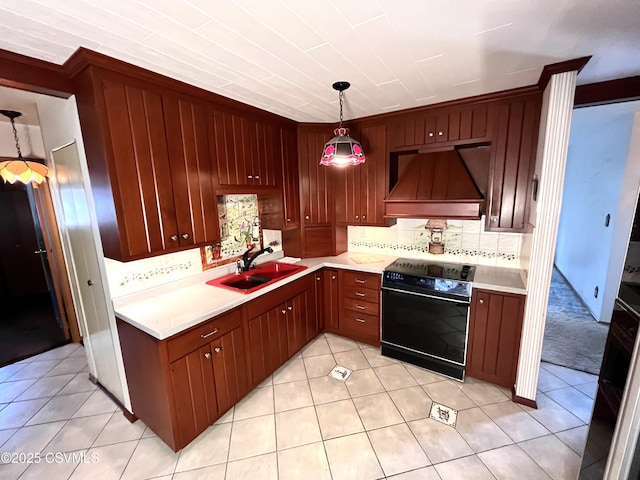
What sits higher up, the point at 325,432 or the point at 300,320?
the point at 300,320

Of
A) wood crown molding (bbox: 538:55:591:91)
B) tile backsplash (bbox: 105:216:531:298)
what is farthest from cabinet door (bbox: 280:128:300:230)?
wood crown molding (bbox: 538:55:591:91)

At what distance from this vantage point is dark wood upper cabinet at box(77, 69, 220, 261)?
152 cm

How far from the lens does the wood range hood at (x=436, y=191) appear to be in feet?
7.86

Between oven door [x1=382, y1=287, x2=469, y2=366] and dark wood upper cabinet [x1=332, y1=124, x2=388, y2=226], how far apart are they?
84cm

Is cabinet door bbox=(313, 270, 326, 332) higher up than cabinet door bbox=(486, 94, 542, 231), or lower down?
lower down

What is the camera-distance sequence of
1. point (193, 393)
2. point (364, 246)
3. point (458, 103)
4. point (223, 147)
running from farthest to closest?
point (364, 246)
point (458, 103)
point (223, 147)
point (193, 393)

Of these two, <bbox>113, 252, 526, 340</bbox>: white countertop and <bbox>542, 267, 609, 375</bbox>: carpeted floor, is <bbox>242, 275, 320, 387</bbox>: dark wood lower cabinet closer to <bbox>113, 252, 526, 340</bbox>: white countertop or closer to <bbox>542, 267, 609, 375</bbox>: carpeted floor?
<bbox>113, 252, 526, 340</bbox>: white countertop

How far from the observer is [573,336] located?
2.93 metres

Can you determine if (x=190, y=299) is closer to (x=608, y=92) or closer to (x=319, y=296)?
(x=319, y=296)

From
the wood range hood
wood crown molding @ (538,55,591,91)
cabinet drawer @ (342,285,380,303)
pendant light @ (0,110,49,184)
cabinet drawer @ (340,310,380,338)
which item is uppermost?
wood crown molding @ (538,55,591,91)

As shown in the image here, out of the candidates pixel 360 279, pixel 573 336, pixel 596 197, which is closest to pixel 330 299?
pixel 360 279

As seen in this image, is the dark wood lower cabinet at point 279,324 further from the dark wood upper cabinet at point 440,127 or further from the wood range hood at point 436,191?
the dark wood upper cabinet at point 440,127

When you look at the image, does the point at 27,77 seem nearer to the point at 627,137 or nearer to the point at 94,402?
the point at 94,402

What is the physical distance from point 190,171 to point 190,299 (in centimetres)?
94
